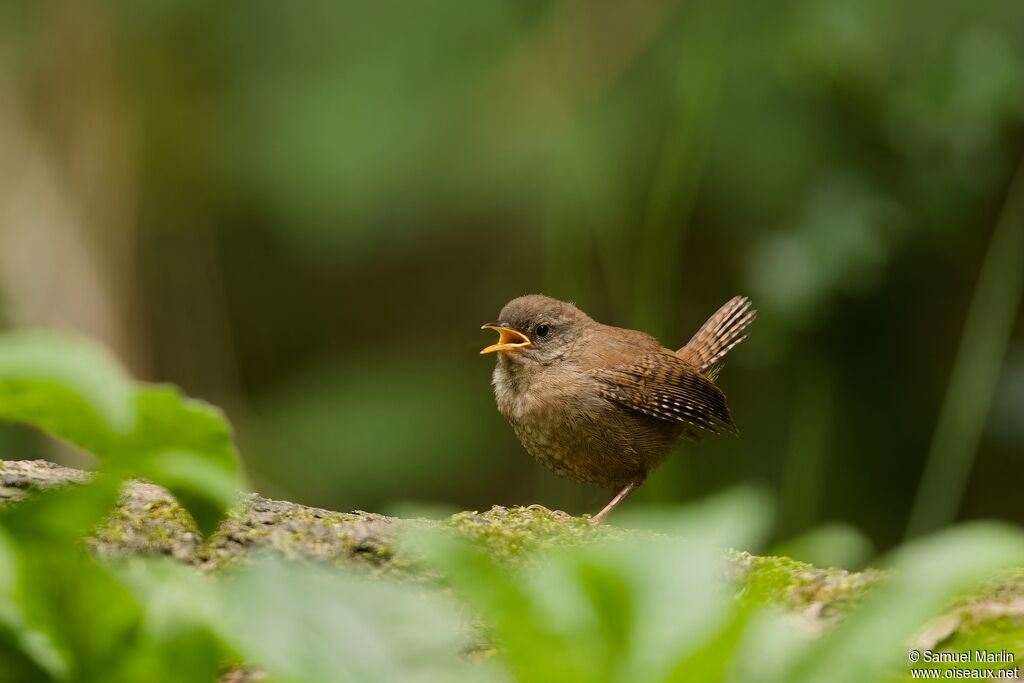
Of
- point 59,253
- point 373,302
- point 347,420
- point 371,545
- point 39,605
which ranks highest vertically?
point 373,302

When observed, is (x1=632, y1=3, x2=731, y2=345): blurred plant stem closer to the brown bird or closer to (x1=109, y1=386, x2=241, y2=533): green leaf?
the brown bird

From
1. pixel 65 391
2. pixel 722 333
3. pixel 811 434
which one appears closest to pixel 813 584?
pixel 65 391

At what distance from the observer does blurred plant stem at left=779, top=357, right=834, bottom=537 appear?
18.9ft

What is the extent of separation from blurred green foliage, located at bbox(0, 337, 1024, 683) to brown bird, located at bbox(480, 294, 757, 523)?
3.00m

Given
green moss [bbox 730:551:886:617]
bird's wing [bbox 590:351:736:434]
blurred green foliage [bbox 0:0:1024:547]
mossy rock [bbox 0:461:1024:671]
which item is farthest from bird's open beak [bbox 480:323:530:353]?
green moss [bbox 730:551:886:617]

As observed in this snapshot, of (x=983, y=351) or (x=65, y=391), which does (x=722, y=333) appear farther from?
(x=65, y=391)

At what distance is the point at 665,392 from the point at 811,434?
1.80 m

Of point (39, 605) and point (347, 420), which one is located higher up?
point (347, 420)

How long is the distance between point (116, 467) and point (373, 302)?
6782 millimetres

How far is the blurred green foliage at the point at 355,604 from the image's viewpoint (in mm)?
1012

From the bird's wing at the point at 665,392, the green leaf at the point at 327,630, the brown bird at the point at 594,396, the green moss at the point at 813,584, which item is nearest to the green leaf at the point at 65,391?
the green leaf at the point at 327,630

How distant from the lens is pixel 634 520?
165cm

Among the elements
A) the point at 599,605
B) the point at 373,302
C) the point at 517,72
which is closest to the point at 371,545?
the point at 599,605

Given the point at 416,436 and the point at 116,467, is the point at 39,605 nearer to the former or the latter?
the point at 116,467
